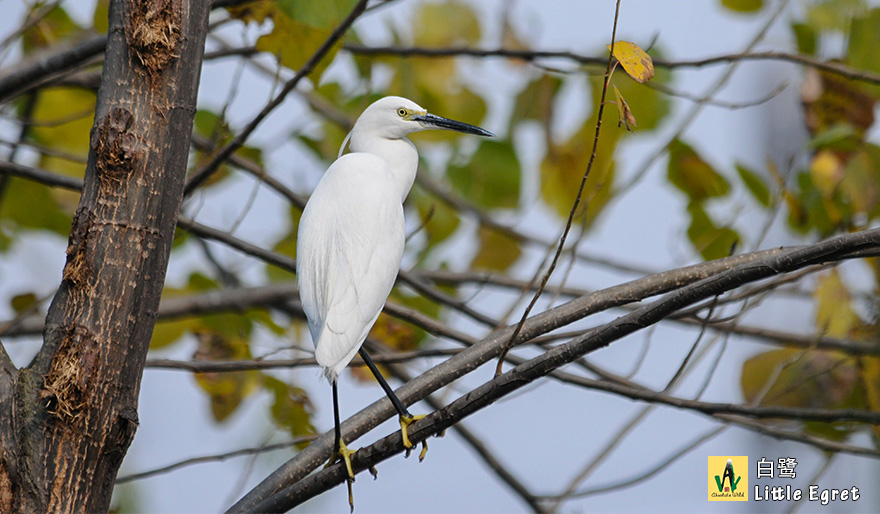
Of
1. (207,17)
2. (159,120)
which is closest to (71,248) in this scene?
(159,120)

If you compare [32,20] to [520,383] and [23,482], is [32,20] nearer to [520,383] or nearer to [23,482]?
[23,482]

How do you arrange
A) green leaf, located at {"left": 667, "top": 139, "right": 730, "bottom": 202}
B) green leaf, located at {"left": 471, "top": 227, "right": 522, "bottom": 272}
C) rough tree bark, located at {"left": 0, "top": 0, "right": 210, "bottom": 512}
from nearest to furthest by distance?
1. rough tree bark, located at {"left": 0, "top": 0, "right": 210, "bottom": 512}
2. green leaf, located at {"left": 667, "top": 139, "right": 730, "bottom": 202}
3. green leaf, located at {"left": 471, "top": 227, "right": 522, "bottom": 272}

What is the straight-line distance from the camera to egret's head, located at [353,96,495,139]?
219 centimetres

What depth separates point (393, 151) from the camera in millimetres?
2197

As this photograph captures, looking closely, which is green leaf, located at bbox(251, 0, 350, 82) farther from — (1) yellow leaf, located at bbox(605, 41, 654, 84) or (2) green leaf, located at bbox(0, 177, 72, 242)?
(2) green leaf, located at bbox(0, 177, 72, 242)

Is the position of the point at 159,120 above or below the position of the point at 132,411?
above

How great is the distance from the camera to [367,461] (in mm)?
1400

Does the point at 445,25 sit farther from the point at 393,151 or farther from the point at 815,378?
the point at 815,378

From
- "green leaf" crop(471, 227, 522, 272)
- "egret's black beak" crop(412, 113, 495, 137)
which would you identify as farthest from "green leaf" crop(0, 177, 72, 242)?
"green leaf" crop(471, 227, 522, 272)

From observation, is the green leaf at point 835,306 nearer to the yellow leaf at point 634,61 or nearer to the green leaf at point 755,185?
the green leaf at point 755,185

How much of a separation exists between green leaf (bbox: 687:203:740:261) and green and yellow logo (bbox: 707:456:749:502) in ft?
2.06

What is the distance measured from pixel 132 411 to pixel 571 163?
2151mm

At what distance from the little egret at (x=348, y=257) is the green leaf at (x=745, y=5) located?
172 centimetres

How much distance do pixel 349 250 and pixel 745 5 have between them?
2086mm
